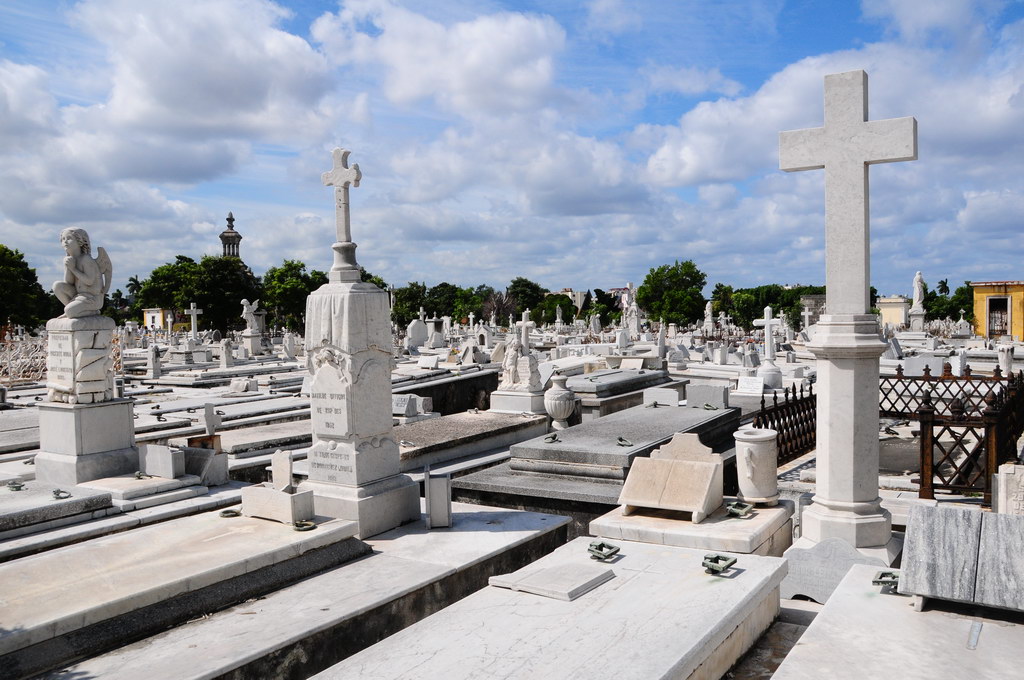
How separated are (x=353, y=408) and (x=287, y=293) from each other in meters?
61.8

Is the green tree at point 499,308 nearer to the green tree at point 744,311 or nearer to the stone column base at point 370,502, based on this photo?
the green tree at point 744,311

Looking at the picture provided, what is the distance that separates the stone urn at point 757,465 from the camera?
704cm

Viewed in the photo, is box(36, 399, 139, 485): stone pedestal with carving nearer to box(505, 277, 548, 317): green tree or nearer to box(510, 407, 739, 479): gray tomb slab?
box(510, 407, 739, 479): gray tomb slab

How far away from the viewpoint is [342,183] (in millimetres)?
8297

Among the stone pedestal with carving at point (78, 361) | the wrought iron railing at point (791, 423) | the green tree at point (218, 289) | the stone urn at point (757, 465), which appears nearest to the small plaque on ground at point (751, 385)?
the wrought iron railing at point (791, 423)

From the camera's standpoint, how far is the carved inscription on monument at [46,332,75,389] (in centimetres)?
948

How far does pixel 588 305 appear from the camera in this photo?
108m

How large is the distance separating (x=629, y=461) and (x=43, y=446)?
7.72 meters

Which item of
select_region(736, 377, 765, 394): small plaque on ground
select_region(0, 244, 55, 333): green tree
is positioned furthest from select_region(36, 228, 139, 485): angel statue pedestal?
select_region(0, 244, 55, 333): green tree

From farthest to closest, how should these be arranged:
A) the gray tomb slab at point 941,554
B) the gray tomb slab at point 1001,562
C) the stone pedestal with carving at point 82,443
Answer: the stone pedestal with carving at point 82,443 < the gray tomb slab at point 941,554 < the gray tomb slab at point 1001,562

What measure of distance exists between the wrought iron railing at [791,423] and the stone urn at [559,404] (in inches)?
166

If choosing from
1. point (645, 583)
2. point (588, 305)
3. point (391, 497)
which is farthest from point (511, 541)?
point (588, 305)

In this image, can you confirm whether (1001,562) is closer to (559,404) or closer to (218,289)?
(559,404)

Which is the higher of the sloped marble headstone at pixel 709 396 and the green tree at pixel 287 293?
the green tree at pixel 287 293
